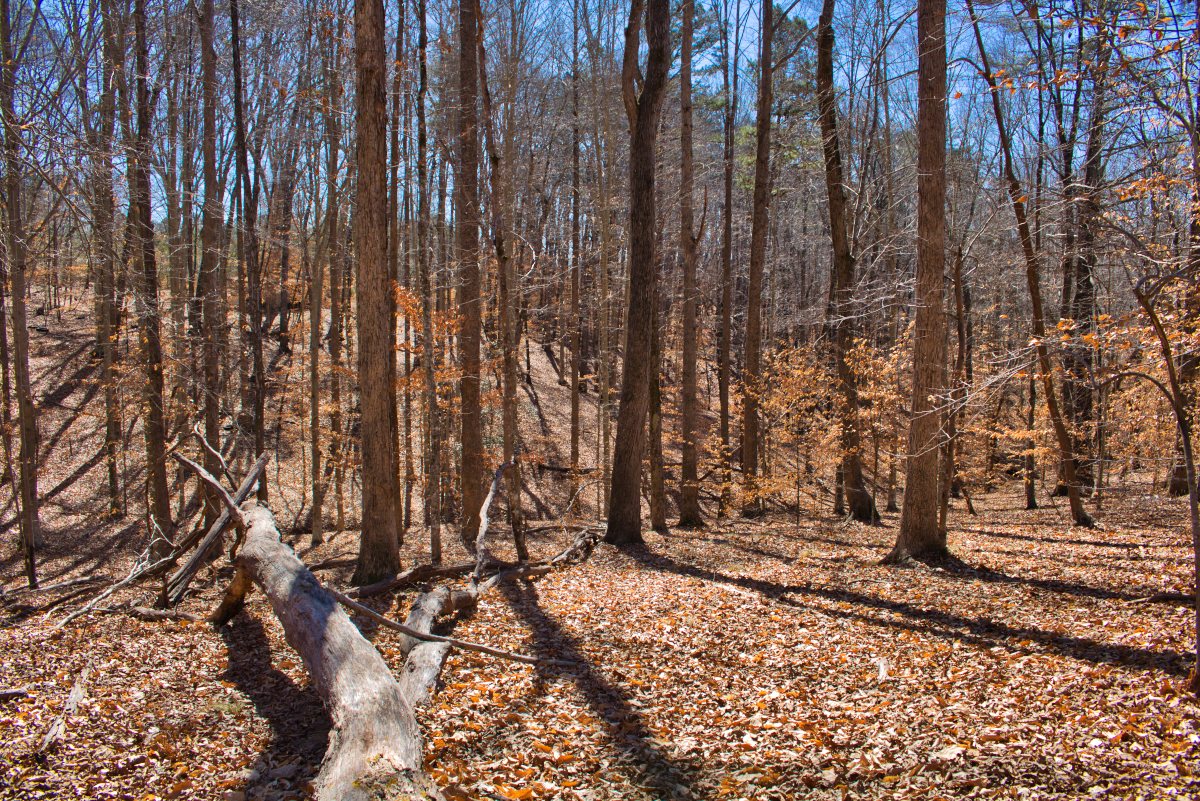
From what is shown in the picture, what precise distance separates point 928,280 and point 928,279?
12mm

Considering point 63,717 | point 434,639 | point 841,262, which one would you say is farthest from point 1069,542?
point 63,717

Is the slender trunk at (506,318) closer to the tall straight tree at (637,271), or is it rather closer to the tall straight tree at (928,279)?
the tall straight tree at (637,271)

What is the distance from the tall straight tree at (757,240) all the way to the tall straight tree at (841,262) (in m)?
1.10

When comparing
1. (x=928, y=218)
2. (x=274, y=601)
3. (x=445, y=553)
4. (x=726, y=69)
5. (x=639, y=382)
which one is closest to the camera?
(x=274, y=601)

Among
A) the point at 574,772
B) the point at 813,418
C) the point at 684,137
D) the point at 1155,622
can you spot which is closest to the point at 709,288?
the point at 813,418

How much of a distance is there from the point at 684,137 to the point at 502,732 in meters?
11.7

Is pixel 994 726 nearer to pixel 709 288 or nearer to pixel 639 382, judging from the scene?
pixel 639 382

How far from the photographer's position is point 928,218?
8031 mm

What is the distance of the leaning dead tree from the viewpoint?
2977mm

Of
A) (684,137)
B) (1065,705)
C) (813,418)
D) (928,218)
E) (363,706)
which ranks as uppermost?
(684,137)

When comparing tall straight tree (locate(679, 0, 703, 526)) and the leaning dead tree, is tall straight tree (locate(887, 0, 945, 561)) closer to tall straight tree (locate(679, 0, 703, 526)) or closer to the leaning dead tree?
the leaning dead tree

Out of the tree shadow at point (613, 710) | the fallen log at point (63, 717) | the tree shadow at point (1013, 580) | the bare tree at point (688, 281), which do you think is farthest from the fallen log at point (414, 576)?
the bare tree at point (688, 281)

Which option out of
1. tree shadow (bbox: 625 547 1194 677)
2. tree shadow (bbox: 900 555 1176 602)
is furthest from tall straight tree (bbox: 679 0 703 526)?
tree shadow (bbox: 900 555 1176 602)

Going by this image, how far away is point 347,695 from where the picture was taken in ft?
11.8
